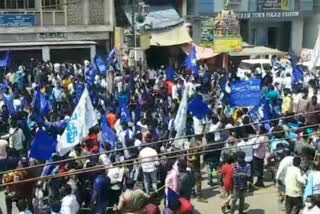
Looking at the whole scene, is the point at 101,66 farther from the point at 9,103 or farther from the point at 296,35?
the point at 296,35

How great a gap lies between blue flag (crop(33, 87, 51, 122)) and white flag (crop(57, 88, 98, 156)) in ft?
10.2

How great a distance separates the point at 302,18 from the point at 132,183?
25.7m

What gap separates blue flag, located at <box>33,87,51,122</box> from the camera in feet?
41.9

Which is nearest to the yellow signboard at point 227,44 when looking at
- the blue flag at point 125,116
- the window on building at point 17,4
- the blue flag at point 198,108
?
the window on building at point 17,4

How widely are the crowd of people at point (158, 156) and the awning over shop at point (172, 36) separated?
12.8 metres

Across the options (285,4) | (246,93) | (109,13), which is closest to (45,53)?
(109,13)

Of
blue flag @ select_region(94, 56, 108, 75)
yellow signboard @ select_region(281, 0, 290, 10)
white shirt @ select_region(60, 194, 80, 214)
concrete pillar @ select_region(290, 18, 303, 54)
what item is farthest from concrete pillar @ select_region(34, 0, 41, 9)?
white shirt @ select_region(60, 194, 80, 214)

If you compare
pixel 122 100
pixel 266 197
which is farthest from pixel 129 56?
pixel 266 197

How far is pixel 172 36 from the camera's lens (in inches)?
1116

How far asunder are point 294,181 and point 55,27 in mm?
20727

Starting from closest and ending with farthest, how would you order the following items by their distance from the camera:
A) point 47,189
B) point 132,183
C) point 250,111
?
point 47,189
point 132,183
point 250,111

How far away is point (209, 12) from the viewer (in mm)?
29328

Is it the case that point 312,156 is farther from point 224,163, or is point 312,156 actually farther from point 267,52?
point 267,52

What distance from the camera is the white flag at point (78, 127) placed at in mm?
9094
